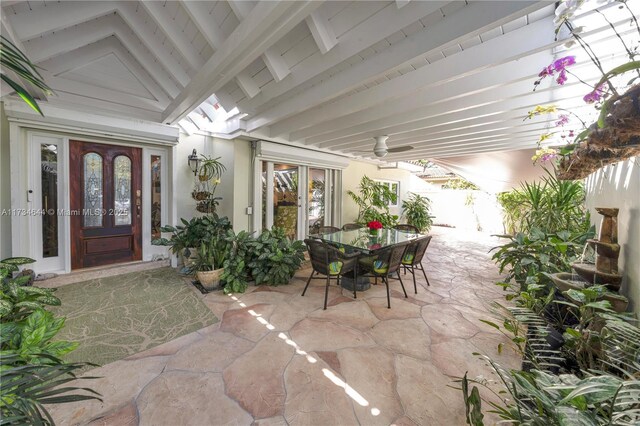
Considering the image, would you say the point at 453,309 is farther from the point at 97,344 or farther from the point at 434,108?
the point at 97,344

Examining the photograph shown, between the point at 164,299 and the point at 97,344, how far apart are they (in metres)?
0.94

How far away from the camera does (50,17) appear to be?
7.27 ft

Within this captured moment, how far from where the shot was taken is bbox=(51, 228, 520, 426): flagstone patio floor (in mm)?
1624

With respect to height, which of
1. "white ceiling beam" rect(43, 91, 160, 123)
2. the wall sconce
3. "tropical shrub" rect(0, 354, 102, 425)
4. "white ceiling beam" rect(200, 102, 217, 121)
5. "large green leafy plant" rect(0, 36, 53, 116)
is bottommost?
"tropical shrub" rect(0, 354, 102, 425)

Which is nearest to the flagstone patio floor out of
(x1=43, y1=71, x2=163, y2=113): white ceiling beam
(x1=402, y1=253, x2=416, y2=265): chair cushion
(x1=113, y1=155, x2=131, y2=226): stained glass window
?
(x1=402, y1=253, x2=416, y2=265): chair cushion

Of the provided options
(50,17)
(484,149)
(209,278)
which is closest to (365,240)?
(209,278)

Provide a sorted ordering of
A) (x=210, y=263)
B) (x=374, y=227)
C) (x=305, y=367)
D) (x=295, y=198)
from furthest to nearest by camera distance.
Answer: (x=295, y=198), (x=374, y=227), (x=210, y=263), (x=305, y=367)

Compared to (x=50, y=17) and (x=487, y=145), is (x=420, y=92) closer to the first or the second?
(x=487, y=145)

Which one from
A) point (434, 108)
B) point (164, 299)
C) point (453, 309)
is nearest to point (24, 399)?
point (164, 299)

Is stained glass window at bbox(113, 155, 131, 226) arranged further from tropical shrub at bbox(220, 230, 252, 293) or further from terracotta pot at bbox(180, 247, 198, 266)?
tropical shrub at bbox(220, 230, 252, 293)

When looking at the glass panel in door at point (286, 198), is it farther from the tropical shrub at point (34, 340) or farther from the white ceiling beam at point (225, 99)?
the tropical shrub at point (34, 340)

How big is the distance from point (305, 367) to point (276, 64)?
113 inches

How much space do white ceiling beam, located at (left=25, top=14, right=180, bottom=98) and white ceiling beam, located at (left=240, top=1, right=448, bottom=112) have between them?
7.62 feet

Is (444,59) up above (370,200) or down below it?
above
